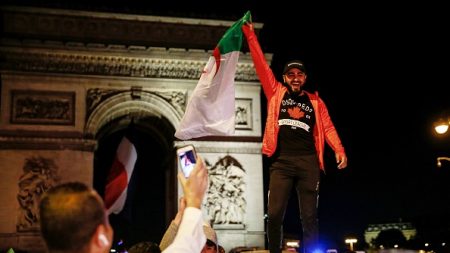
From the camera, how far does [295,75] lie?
5664 mm

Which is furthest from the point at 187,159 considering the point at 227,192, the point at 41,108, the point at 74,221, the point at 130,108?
the point at 130,108

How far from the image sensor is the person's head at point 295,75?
5.63 metres

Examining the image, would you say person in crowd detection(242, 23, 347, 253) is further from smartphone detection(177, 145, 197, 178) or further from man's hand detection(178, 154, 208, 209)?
man's hand detection(178, 154, 208, 209)

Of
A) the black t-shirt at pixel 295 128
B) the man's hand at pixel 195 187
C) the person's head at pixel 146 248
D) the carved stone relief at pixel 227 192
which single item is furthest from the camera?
the carved stone relief at pixel 227 192

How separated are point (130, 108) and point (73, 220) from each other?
18.8 metres

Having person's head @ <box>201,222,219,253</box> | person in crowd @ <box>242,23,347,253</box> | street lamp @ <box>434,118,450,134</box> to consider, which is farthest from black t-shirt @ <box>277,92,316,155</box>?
street lamp @ <box>434,118,450,134</box>

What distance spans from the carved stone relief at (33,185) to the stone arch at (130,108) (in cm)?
184

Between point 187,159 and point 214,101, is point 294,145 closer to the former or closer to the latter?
point 214,101

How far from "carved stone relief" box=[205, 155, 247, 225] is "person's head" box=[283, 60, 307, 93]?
14.1 meters

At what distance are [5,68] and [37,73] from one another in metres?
0.97

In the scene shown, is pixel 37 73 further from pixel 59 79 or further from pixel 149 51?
pixel 149 51

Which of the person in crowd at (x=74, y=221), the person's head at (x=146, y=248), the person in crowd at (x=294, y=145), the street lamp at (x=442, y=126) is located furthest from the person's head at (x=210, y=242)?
the street lamp at (x=442, y=126)

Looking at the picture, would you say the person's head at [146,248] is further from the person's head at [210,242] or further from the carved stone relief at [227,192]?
the carved stone relief at [227,192]

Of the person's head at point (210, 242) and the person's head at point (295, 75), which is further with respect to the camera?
the person's head at point (295, 75)
